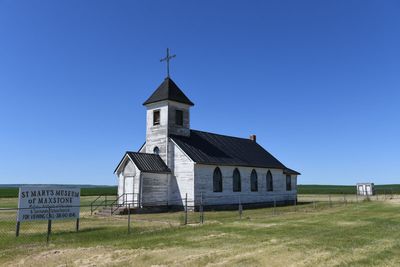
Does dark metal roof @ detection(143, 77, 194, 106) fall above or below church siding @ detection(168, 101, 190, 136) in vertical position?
above

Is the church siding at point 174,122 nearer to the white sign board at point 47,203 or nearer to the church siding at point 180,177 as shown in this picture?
the church siding at point 180,177

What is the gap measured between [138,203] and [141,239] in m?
14.3

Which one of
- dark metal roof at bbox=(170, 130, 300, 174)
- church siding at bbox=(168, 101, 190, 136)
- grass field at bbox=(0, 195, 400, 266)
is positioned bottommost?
grass field at bbox=(0, 195, 400, 266)

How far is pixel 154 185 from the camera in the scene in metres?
30.2

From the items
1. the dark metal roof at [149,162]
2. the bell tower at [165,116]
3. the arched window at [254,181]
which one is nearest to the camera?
Result: the dark metal roof at [149,162]

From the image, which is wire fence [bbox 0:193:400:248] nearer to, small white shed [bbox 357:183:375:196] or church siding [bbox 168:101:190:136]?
church siding [bbox 168:101:190:136]

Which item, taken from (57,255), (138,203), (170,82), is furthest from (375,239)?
(170,82)

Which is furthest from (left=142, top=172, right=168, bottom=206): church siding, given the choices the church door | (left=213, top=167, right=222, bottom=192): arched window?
(left=213, top=167, right=222, bottom=192): arched window

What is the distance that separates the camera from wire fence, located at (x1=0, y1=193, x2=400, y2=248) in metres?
16.5

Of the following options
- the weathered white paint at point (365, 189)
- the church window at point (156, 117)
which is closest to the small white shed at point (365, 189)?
the weathered white paint at point (365, 189)

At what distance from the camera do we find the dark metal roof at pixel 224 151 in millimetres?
31797

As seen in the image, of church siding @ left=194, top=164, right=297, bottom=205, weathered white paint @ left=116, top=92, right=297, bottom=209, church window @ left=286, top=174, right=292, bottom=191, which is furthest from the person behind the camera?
church window @ left=286, top=174, right=292, bottom=191

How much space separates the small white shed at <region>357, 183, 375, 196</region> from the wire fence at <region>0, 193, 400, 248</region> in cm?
2182

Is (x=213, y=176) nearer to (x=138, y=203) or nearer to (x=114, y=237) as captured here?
(x=138, y=203)
